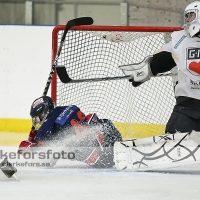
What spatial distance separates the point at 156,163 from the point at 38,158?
610 mm

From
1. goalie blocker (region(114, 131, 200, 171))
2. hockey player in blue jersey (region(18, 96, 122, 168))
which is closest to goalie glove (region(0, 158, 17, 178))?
hockey player in blue jersey (region(18, 96, 122, 168))

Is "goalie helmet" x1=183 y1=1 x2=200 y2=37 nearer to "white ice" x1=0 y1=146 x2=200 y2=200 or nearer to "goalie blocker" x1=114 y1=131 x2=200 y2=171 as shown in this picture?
"goalie blocker" x1=114 y1=131 x2=200 y2=171

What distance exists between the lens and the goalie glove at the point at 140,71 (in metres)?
3.89

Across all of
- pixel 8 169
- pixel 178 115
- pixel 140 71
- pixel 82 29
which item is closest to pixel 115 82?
pixel 82 29

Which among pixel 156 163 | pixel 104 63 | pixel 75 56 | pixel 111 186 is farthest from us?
pixel 104 63

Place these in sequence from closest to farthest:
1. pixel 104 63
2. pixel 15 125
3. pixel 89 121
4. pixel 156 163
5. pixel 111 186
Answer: pixel 111 186 < pixel 156 163 < pixel 89 121 < pixel 104 63 < pixel 15 125

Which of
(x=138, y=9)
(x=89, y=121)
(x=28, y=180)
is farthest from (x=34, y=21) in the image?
(x=28, y=180)

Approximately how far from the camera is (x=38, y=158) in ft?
11.9

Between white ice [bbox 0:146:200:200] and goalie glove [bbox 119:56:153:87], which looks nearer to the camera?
white ice [bbox 0:146:200:200]

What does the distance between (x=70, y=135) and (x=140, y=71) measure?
0.56m

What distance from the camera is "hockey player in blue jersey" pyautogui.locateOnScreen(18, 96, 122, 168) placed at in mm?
3645

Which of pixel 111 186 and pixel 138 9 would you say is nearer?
pixel 111 186

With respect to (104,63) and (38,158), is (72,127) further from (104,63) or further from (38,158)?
(104,63)

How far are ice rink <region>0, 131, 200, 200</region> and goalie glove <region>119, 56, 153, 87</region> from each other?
0.56m
